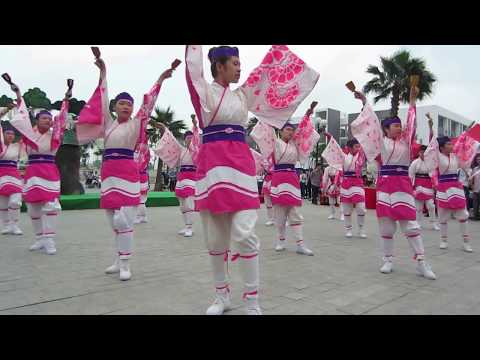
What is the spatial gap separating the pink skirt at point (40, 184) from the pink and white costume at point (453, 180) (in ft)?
19.4

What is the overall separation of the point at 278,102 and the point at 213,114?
0.75m

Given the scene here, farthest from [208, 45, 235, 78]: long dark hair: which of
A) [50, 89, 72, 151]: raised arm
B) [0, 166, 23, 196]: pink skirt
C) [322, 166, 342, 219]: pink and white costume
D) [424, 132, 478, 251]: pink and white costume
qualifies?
[322, 166, 342, 219]: pink and white costume

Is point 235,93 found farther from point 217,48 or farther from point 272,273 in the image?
point 272,273

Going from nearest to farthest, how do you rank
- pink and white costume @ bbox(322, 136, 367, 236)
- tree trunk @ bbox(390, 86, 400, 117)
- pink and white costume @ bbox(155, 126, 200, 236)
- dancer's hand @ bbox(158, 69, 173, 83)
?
dancer's hand @ bbox(158, 69, 173, 83), pink and white costume @ bbox(155, 126, 200, 236), pink and white costume @ bbox(322, 136, 367, 236), tree trunk @ bbox(390, 86, 400, 117)

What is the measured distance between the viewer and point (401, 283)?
12.8ft

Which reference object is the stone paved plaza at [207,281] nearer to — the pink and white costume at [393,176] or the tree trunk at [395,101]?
the pink and white costume at [393,176]

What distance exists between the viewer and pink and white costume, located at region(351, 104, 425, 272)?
4238 mm

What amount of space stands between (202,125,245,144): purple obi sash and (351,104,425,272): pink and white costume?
2170 millimetres

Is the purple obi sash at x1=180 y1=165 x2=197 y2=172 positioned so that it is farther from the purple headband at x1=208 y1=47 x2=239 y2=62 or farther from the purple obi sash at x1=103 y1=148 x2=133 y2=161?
the purple headband at x1=208 y1=47 x2=239 y2=62

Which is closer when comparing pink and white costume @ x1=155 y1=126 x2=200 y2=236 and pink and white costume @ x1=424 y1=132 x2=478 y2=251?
pink and white costume @ x1=424 y1=132 x2=478 y2=251

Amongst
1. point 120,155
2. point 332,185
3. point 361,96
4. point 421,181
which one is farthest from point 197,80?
point 332,185

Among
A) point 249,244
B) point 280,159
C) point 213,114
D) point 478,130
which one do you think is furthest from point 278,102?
point 478,130

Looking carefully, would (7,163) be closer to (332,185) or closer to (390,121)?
(390,121)

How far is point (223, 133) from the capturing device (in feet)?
9.23
